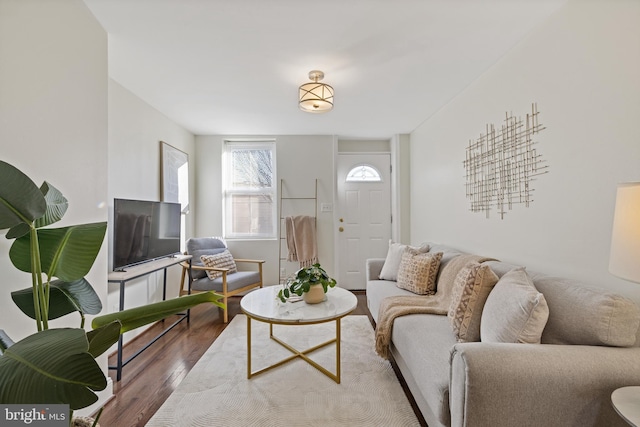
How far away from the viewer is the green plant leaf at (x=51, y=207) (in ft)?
2.93

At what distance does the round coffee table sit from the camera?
6.17 feet

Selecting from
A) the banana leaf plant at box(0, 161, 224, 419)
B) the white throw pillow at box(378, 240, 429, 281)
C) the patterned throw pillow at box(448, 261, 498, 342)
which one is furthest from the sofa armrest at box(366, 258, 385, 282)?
the banana leaf plant at box(0, 161, 224, 419)

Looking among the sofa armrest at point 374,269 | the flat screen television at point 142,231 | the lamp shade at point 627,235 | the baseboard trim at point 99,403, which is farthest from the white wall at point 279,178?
the lamp shade at point 627,235

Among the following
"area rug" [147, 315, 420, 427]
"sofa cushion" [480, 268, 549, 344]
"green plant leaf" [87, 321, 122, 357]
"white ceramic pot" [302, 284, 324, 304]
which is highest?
"green plant leaf" [87, 321, 122, 357]

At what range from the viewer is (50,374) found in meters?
0.54

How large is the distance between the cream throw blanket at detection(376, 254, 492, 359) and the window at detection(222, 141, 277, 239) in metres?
2.43

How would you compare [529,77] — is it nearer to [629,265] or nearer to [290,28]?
[629,265]

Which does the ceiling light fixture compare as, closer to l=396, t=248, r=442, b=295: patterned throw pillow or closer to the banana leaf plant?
l=396, t=248, r=442, b=295: patterned throw pillow

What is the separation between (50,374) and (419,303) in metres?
2.16

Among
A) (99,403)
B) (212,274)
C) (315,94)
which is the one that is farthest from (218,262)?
(315,94)

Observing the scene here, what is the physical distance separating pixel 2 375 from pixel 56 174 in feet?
4.29

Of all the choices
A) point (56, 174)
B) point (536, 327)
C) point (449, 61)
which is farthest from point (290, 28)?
point (536, 327)

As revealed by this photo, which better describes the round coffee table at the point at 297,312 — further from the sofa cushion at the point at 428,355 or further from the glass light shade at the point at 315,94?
the glass light shade at the point at 315,94

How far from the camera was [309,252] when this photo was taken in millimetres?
4121
